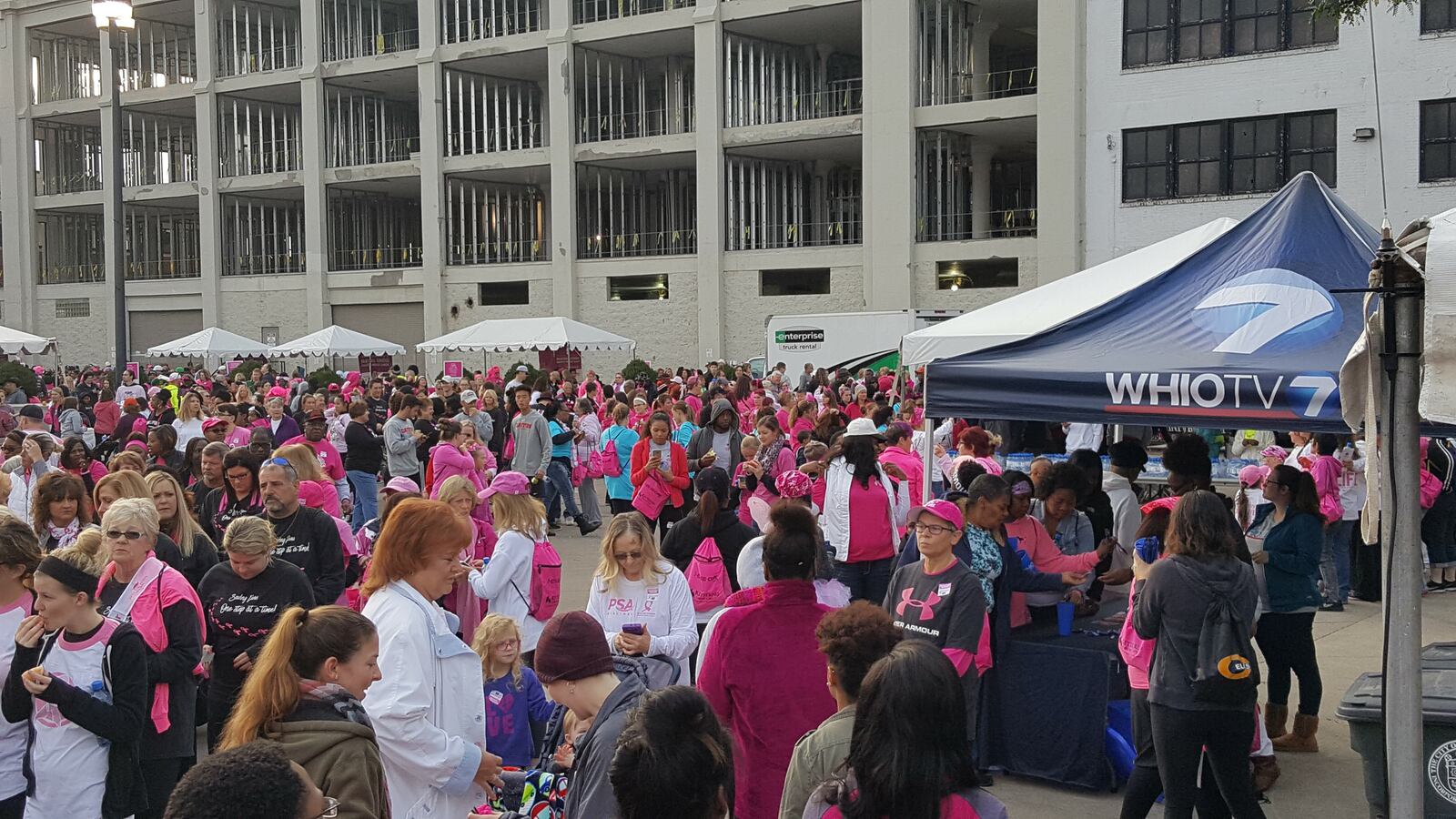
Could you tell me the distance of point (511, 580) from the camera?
7.38 m

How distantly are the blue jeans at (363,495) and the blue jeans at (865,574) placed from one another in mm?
7639

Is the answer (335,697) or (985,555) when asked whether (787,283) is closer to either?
(985,555)

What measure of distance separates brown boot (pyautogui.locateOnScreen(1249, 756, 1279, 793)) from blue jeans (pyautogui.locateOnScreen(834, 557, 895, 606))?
2.68 m

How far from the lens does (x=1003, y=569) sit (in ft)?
23.9

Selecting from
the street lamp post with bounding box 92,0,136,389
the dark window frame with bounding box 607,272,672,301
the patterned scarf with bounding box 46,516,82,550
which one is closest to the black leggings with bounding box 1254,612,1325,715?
the patterned scarf with bounding box 46,516,82,550

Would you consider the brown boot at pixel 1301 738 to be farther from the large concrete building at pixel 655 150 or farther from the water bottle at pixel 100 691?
the large concrete building at pixel 655 150

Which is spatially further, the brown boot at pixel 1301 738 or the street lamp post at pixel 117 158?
the street lamp post at pixel 117 158

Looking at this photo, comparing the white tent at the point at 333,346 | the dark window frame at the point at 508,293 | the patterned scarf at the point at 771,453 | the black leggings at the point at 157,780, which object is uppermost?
the dark window frame at the point at 508,293

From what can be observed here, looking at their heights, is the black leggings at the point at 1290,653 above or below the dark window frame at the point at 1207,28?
below

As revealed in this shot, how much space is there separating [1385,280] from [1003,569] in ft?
11.5

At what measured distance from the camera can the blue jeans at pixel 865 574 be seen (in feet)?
29.9

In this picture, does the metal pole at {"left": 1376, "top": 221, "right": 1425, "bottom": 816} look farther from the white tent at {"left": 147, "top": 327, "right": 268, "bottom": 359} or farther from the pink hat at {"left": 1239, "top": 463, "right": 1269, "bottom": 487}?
the white tent at {"left": 147, "top": 327, "right": 268, "bottom": 359}

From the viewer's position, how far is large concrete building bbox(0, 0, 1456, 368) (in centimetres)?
2939

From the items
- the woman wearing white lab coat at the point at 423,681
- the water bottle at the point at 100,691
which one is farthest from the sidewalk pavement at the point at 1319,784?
the water bottle at the point at 100,691
